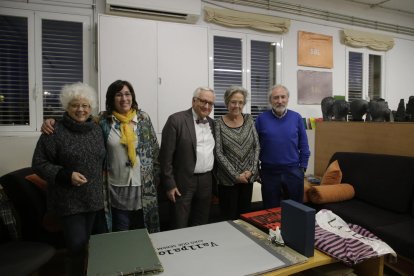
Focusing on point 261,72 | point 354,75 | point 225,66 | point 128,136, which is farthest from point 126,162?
point 354,75

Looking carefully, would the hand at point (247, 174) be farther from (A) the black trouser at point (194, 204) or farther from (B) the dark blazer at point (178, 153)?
(B) the dark blazer at point (178, 153)

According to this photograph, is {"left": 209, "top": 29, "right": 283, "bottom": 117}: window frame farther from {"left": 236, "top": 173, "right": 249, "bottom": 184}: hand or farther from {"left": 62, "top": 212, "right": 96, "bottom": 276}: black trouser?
{"left": 62, "top": 212, "right": 96, "bottom": 276}: black trouser

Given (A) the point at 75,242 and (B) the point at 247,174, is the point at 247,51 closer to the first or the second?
(B) the point at 247,174

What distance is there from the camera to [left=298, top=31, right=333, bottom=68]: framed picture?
4.16 metres

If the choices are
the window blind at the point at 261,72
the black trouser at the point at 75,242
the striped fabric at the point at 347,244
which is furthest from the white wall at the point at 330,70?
the striped fabric at the point at 347,244

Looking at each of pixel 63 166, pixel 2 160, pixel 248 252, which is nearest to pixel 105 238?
pixel 63 166

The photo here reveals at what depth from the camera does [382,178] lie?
256 cm

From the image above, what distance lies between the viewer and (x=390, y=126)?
2785mm

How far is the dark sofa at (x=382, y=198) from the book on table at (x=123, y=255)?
1.66 metres

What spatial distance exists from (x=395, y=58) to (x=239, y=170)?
4.42 meters

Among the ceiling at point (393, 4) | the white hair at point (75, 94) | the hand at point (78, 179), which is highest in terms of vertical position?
the ceiling at point (393, 4)

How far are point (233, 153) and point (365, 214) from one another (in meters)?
1.23

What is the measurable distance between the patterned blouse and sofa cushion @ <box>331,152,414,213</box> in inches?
48.2

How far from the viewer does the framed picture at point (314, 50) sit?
416 centimetres
